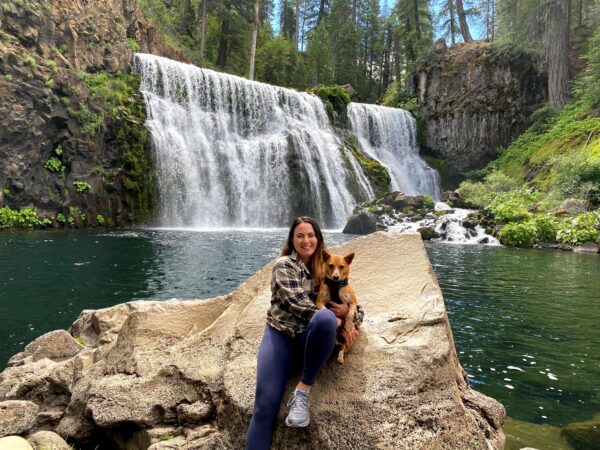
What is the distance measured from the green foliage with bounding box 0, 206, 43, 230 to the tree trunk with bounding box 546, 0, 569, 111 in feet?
117

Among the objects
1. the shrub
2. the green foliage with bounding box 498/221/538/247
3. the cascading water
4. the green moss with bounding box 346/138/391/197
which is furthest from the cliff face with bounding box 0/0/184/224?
the shrub

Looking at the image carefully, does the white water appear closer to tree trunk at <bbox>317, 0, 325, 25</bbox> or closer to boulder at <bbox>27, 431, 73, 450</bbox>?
boulder at <bbox>27, 431, 73, 450</bbox>

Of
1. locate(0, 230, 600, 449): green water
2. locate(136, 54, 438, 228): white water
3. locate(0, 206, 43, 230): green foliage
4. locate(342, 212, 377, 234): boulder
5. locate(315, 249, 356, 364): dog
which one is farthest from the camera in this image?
locate(136, 54, 438, 228): white water

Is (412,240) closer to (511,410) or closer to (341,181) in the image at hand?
(511,410)

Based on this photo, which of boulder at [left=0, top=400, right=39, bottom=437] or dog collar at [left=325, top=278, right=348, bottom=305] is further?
boulder at [left=0, top=400, right=39, bottom=437]

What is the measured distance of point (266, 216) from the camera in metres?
26.9

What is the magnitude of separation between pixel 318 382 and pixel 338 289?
0.67 metres

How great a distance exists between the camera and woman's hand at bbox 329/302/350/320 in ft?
10.3

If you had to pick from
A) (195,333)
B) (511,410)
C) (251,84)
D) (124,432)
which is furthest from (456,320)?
(251,84)

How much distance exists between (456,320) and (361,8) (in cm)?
5413

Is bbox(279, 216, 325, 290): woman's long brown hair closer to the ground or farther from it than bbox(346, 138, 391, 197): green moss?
closer to the ground

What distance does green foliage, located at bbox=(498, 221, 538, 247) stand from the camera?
65.5ft

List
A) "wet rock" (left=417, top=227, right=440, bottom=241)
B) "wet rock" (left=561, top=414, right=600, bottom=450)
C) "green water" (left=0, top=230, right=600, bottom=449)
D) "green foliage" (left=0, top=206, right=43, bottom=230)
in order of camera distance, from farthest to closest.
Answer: "wet rock" (left=417, top=227, right=440, bottom=241) → "green foliage" (left=0, top=206, right=43, bottom=230) → "green water" (left=0, top=230, right=600, bottom=449) → "wet rock" (left=561, top=414, right=600, bottom=450)

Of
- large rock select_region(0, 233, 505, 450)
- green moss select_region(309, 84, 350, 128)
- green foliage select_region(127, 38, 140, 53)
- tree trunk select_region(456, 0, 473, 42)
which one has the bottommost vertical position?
large rock select_region(0, 233, 505, 450)
